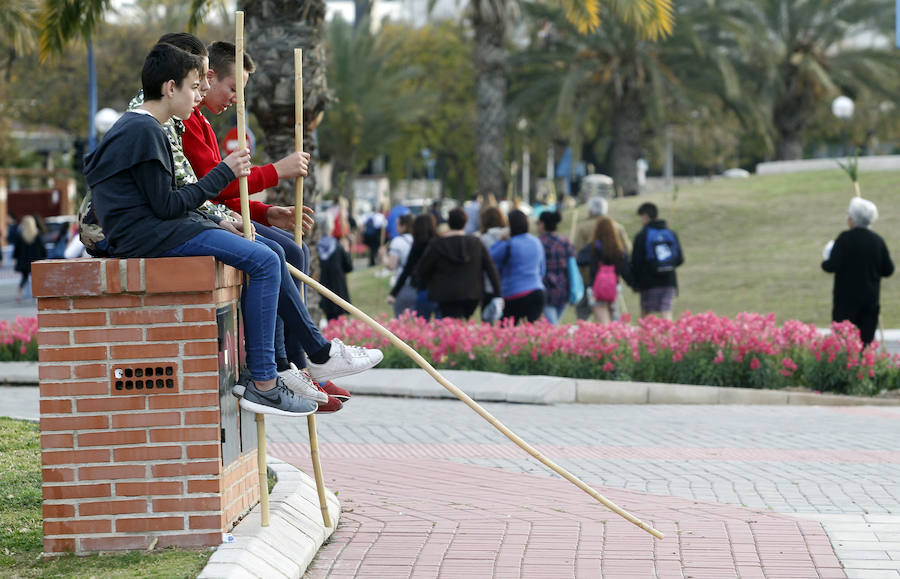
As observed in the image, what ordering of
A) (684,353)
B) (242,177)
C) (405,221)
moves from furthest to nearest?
(405,221)
(684,353)
(242,177)

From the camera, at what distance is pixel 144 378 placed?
4.99 metres

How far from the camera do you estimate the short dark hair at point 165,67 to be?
5.01 m

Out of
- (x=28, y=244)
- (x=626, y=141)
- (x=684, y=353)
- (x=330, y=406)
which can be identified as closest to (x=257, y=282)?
(x=330, y=406)

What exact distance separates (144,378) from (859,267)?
931cm

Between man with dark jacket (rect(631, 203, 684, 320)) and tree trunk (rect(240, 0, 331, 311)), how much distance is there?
370cm

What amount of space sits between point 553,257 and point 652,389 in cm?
287

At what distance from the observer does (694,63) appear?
116 feet

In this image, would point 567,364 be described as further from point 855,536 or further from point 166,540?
point 166,540

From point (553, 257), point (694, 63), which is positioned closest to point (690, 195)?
point (694, 63)

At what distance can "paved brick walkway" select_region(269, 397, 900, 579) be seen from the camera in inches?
214

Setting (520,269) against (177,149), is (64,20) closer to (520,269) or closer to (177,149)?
(520,269)

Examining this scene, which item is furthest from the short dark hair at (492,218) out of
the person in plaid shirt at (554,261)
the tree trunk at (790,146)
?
the tree trunk at (790,146)

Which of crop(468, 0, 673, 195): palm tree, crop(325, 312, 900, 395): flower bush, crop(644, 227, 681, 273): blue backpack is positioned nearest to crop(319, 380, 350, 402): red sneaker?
crop(325, 312, 900, 395): flower bush

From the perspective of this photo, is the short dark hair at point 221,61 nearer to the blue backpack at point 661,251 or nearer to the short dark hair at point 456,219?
the short dark hair at point 456,219
